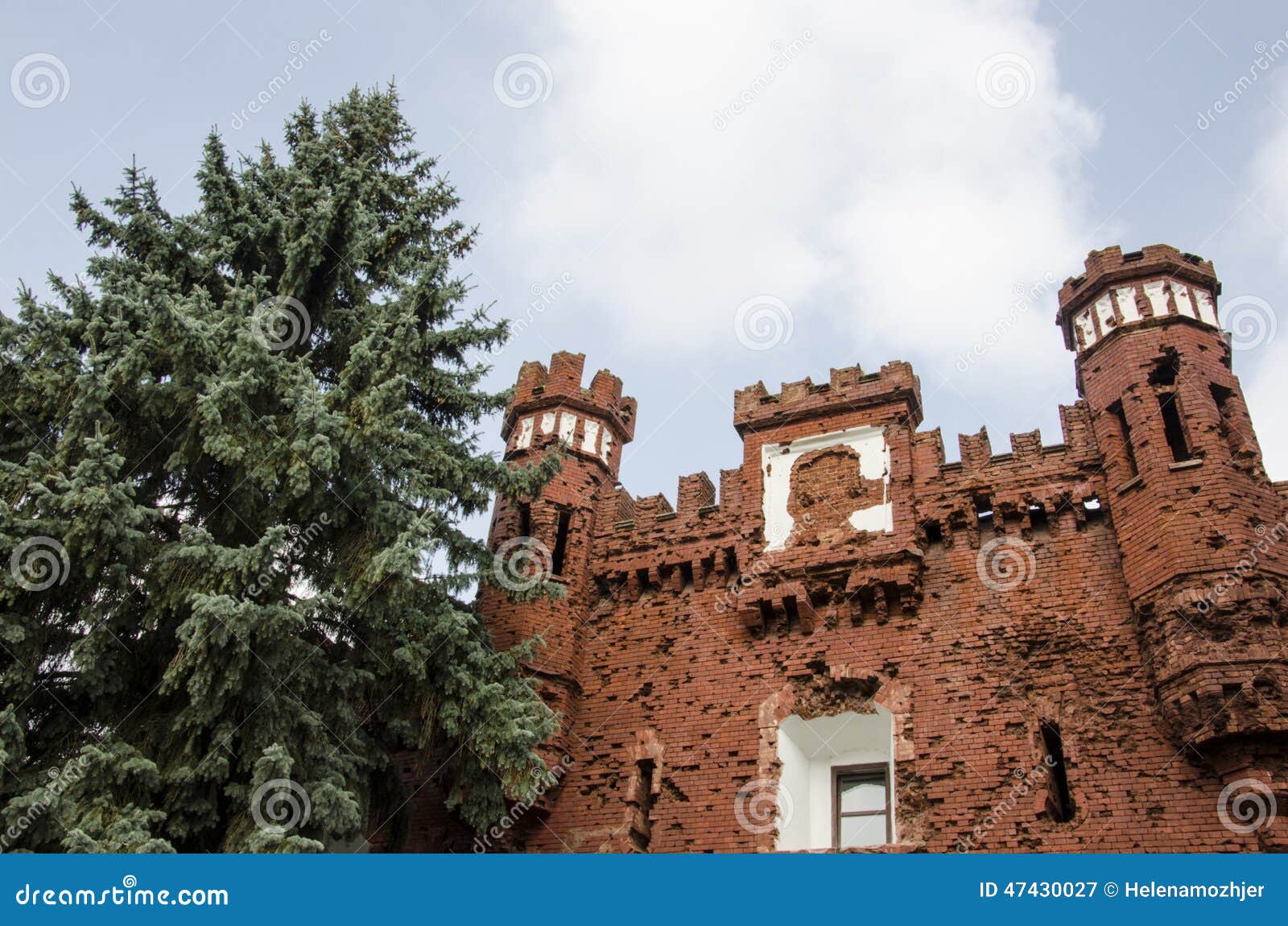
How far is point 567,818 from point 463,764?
2.34 metres

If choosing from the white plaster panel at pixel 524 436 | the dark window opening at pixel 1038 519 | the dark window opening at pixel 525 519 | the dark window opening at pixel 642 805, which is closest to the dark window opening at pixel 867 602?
the dark window opening at pixel 1038 519

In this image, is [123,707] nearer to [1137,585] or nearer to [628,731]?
[628,731]

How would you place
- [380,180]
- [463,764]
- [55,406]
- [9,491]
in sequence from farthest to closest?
[380,180] < [463,764] < [55,406] < [9,491]

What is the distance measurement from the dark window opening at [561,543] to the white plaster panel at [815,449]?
3371mm

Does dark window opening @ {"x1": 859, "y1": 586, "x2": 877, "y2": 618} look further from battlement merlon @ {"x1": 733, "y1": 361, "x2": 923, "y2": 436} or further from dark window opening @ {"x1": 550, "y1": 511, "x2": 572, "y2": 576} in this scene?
dark window opening @ {"x1": 550, "y1": 511, "x2": 572, "y2": 576}

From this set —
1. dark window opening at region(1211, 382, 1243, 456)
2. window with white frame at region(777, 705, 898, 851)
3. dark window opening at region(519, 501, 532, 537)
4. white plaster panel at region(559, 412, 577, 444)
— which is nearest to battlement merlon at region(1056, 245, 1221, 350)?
dark window opening at region(1211, 382, 1243, 456)

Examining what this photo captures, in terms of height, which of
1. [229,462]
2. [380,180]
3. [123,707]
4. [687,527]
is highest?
[380,180]

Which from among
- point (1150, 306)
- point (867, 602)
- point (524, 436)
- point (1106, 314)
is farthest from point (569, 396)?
point (1150, 306)

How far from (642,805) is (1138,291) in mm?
10553

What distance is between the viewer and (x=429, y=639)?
1401 cm

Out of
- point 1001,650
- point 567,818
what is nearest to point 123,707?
point 567,818

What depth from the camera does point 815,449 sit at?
722 inches

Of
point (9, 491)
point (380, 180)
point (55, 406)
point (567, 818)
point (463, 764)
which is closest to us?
point (9, 491)

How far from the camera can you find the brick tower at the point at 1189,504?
1291 cm
